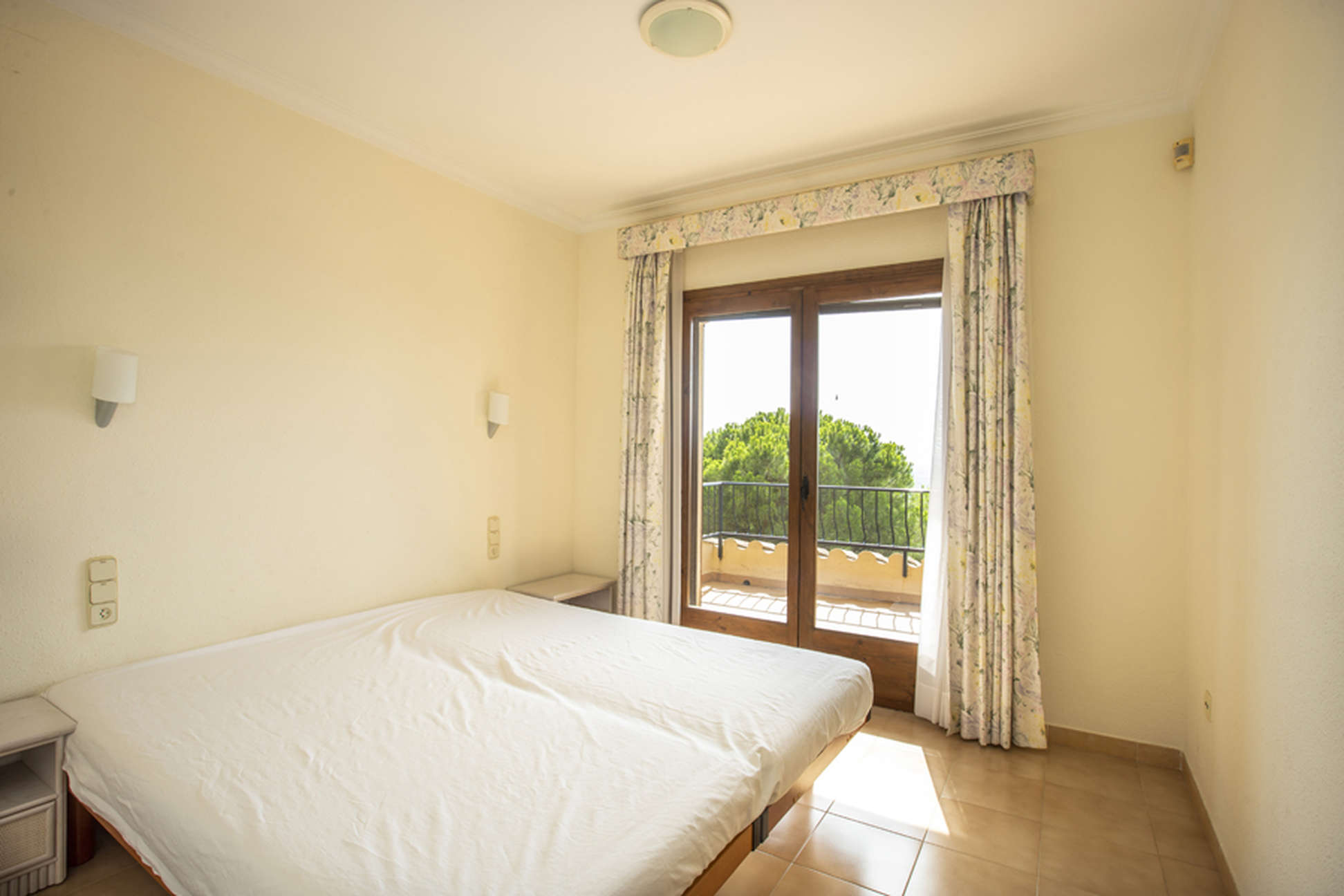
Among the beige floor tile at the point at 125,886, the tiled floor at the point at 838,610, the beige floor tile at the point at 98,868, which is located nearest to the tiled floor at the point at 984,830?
the tiled floor at the point at 838,610

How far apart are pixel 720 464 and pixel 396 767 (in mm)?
2554

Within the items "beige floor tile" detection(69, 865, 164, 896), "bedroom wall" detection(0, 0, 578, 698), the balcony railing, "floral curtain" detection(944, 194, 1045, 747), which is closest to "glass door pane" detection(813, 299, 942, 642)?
the balcony railing

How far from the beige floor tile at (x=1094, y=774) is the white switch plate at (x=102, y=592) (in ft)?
11.4

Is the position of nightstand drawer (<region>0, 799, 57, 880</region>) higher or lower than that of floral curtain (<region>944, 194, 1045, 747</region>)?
lower

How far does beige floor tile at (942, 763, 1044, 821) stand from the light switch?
3052 mm

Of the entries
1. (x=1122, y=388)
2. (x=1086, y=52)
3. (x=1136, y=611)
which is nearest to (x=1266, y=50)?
(x=1086, y=52)

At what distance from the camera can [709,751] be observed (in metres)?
1.64

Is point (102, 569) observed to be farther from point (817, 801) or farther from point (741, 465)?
point (741, 465)

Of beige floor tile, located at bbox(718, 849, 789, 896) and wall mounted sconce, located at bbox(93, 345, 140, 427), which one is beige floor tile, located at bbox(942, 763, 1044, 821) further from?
wall mounted sconce, located at bbox(93, 345, 140, 427)

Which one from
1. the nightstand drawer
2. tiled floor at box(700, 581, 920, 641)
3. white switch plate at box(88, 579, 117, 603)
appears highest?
white switch plate at box(88, 579, 117, 603)

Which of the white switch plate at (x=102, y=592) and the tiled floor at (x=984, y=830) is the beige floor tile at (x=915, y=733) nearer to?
the tiled floor at (x=984, y=830)

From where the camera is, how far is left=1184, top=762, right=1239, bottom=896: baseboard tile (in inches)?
74.1

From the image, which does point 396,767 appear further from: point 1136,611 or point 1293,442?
point 1136,611

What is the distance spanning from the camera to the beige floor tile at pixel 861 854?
1952 millimetres
